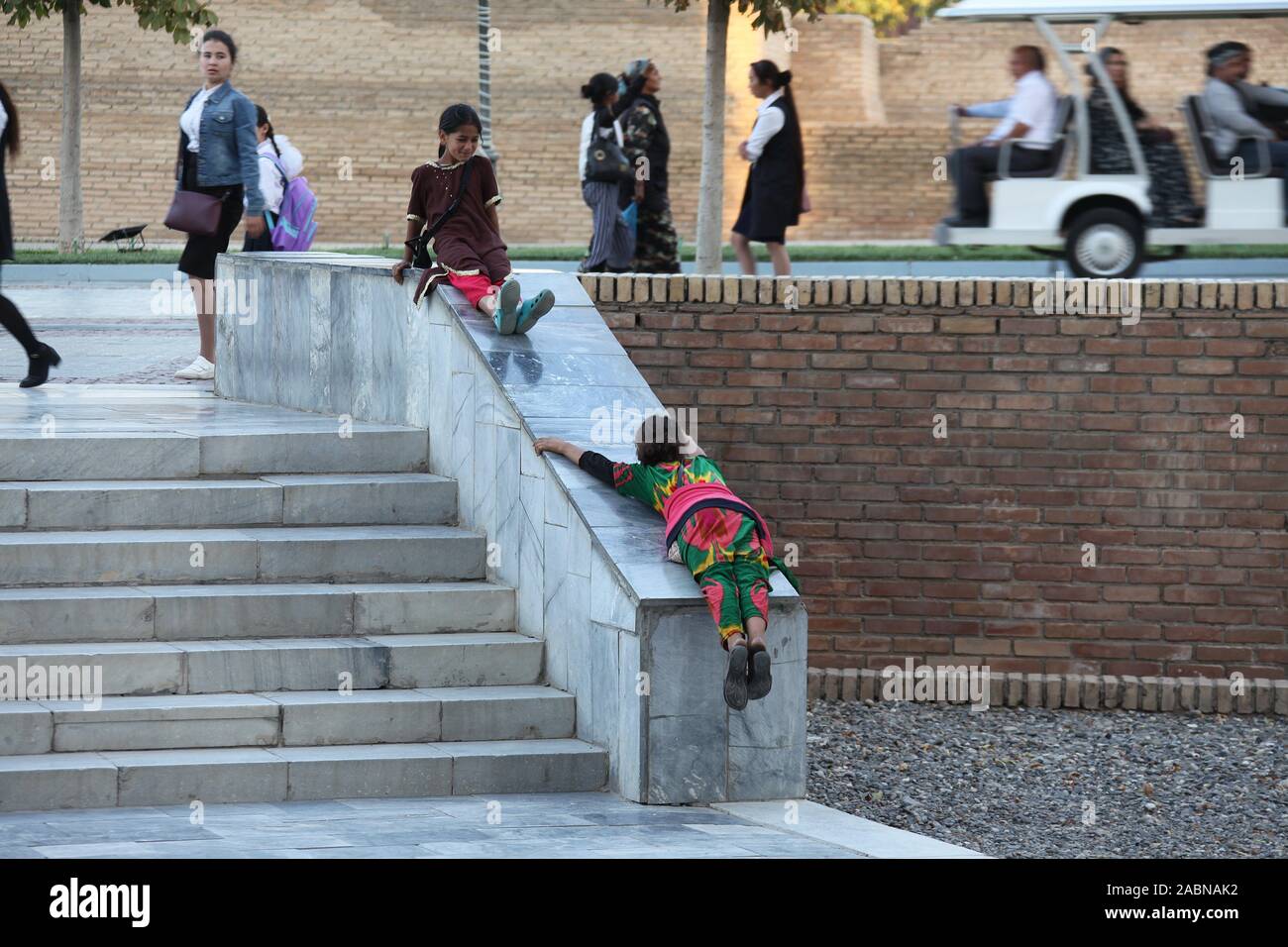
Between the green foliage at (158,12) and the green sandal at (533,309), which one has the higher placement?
the green foliage at (158,12)

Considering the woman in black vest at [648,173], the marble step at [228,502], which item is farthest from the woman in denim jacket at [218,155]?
the woman in black vest at [648,173]

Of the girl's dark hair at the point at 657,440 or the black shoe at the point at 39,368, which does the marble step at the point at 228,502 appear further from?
the black shoe at the point at 39,368

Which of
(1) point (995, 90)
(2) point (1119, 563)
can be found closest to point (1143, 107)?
(2) point (1119, 563)

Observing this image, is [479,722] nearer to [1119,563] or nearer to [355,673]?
[355,673]

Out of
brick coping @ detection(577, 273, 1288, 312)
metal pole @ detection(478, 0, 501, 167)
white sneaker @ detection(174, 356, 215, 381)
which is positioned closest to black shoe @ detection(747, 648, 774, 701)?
brick coping @ detection(577, 273, 1288, 312)

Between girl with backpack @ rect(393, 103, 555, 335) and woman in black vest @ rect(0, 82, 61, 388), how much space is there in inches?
85.3

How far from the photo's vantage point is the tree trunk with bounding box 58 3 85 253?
76.2 feet

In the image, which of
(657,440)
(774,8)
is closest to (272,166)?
(657,440)

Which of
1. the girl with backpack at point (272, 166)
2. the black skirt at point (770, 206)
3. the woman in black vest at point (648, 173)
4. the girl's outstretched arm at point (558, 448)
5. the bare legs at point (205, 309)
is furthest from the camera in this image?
the woman in black vest at point (648, 173)

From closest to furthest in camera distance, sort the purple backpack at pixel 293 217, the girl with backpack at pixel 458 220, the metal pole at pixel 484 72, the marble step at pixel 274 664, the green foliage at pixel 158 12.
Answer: the marble step at pixel 274 664, the girl with backpack at pixel 458 220, the purple backpack at pixel 293 217, the green foliage at pixel 158 12, the metal pole at pixel 484 72

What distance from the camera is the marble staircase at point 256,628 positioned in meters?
6.81

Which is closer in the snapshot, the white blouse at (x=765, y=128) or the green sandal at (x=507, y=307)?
the green sandal at (x=507, y=307)

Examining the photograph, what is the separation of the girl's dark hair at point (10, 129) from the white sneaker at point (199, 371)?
1694mm

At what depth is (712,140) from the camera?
18078 mm
